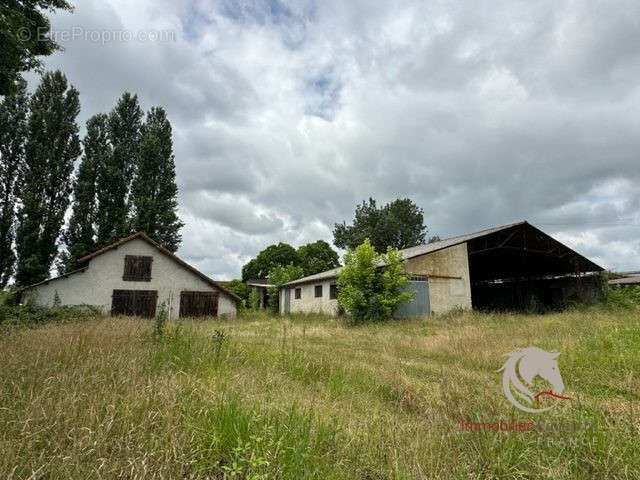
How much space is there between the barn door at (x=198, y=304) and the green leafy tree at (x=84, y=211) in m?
8.63

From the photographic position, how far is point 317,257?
5172 cm

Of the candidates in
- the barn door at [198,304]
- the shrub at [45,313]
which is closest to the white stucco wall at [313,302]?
the barn door at [198,304]

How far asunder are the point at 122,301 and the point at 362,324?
14.7m

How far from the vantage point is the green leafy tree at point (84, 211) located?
2456cm

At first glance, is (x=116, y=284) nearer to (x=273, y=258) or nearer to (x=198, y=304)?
(x=198, y=304)

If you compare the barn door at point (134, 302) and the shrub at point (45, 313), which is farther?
the barn door at point (134, 302)

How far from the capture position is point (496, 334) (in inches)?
423

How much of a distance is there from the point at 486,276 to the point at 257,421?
3117 centimetres

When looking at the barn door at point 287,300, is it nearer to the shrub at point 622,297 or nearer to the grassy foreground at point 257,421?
the shrub at point 622,297

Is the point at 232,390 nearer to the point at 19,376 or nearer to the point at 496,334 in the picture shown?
the point at 19,376

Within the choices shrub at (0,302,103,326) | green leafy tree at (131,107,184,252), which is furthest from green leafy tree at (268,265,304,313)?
shrub at (0,302,103,326)

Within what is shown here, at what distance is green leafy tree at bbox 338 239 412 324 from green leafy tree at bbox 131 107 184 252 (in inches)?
642

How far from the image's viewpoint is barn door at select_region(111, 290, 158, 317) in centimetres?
2092

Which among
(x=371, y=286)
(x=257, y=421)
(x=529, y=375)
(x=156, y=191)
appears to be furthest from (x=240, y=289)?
(x=257, y=421)
